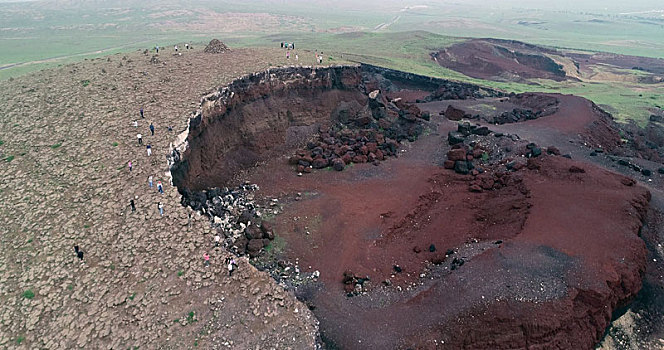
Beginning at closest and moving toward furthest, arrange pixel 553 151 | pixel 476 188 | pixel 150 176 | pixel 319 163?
pixel 150 176, pixel 476 188, pixel 319 163, pixel 553 151

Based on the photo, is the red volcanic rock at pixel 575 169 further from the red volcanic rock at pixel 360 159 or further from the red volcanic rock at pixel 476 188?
the red volcanic rock at pixel 360 159

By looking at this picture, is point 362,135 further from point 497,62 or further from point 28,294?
point 497,62

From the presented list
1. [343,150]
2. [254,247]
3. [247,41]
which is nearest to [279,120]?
[343,150]

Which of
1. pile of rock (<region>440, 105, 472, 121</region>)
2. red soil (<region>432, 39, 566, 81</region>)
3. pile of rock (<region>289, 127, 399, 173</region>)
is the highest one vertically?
red soil (<region>432, 39, 566, 81</region>)

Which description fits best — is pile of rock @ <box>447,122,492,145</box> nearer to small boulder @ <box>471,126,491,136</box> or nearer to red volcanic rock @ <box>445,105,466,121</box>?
small boulder @ <box>471,126,491,136</box>

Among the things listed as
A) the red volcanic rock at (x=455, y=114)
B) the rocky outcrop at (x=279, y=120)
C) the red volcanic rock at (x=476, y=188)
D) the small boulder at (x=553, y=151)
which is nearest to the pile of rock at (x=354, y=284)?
the rocky outcrop at (x=279, y=120)

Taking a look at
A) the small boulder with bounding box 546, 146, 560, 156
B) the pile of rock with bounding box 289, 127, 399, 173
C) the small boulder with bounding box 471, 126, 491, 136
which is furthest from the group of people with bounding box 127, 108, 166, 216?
the small boulder with bounding box 546, 146, 560, 156
